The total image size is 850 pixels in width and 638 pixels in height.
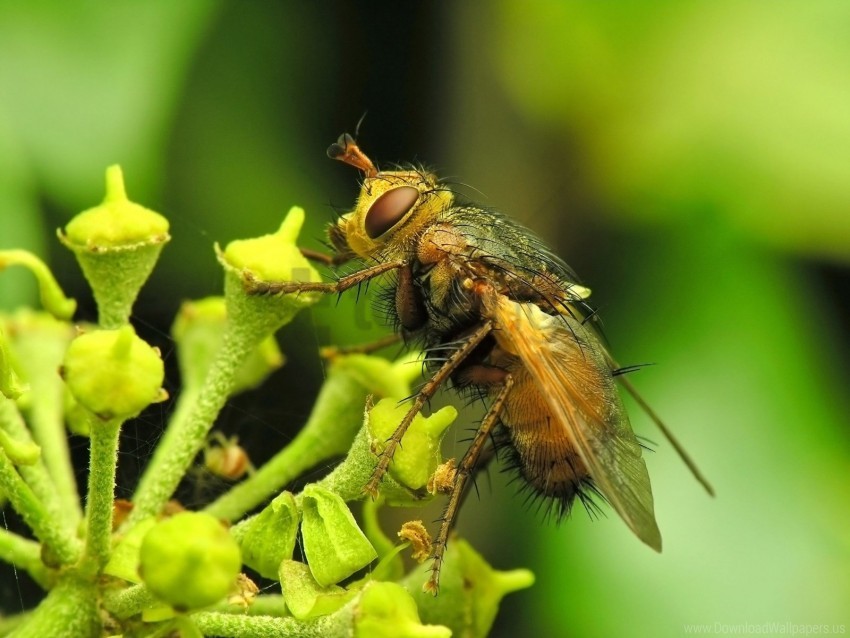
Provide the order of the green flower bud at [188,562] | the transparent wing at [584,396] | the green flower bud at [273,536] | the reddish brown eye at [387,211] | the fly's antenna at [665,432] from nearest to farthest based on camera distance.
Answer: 1. the green flower bud at [188,562]
2. the green flower bud at [273,536]
3. the transparent wing at [584,396]
4. the reddish brown eye at [387,211]
5. the fly's antenna at [665,432]

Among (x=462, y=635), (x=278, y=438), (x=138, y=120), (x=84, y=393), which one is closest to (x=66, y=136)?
(x=138, y=120)

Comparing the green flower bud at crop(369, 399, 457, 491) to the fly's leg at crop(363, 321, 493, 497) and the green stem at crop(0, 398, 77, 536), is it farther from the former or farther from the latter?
the green stem at crop(0, 398, 77, 536)

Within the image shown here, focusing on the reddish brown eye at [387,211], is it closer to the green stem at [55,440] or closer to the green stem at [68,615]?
the green stem at [55,440]

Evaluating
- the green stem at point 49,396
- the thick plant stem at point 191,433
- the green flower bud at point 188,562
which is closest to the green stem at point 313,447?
the thick plant stem at point 191,433

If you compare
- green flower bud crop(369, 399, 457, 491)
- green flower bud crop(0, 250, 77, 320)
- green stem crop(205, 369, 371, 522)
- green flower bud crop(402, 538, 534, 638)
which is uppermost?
green flower bud crop(0, 250, 77, 320)

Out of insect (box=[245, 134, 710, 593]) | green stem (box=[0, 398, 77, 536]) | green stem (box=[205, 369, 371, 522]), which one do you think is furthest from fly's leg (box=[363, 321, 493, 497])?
green stem (box=[0, 398, 77, 536])

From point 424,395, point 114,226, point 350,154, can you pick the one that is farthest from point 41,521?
point 350,154
